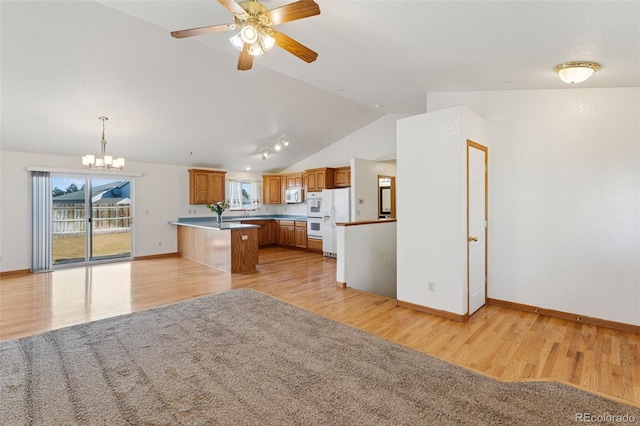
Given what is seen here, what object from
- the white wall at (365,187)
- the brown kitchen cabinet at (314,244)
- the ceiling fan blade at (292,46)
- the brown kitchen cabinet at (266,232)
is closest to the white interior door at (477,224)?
the ceiling fan blade at (292,46)

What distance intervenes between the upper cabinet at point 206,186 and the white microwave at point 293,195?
1878 mm

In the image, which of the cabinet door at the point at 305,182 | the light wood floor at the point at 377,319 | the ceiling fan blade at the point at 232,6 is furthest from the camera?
the cabinet door at the point at 305,182

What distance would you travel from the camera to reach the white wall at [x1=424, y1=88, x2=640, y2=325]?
10.5 feet

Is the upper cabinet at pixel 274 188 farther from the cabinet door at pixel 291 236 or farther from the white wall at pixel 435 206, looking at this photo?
the white wall at pixel 435 206

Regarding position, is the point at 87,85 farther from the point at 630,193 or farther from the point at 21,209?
the point at 630,193

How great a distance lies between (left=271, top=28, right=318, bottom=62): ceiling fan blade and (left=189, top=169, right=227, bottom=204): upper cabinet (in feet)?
20.0

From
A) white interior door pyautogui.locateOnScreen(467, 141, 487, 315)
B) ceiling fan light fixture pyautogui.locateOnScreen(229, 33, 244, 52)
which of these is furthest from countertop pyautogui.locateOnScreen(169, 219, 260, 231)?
white interior door pyautogui.locateOnScreen(467, 141, 487, 315)

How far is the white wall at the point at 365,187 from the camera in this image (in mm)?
6812

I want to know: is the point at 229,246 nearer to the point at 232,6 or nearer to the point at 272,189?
the point at 272,189

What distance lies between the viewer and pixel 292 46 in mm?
2482

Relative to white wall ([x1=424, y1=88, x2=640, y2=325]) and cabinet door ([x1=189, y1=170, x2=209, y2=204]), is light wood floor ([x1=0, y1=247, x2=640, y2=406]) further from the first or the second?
cabinet door ([x1=189, y1=170, x2=209, y2=204])

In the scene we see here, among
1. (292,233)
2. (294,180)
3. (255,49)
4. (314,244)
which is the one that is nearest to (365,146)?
(294,180)

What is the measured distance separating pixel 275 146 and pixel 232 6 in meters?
5.61

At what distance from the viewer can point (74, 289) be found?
15.6 ft
